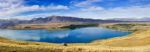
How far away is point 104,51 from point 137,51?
142 inches

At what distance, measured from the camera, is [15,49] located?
94.5 ft

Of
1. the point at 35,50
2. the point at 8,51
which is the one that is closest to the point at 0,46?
the point at 8,51

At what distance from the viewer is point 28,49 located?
29.3 metres

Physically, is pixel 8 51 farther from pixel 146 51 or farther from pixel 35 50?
pixel 146 51

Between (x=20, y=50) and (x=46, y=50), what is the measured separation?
2667 millimetres

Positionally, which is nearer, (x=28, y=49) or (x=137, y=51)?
(x=28, y=49)

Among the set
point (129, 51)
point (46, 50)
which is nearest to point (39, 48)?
point (46, 50)

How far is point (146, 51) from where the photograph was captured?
31109 millimetres

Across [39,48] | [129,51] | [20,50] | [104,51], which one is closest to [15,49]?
[20,50]

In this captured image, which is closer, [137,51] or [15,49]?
[15,49]

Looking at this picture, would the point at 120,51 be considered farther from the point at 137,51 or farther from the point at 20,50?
the point at 20,50

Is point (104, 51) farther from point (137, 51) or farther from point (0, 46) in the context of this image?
point (0, 46)

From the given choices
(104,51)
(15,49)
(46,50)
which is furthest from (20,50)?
(104,51)

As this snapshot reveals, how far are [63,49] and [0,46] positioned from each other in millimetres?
6404
